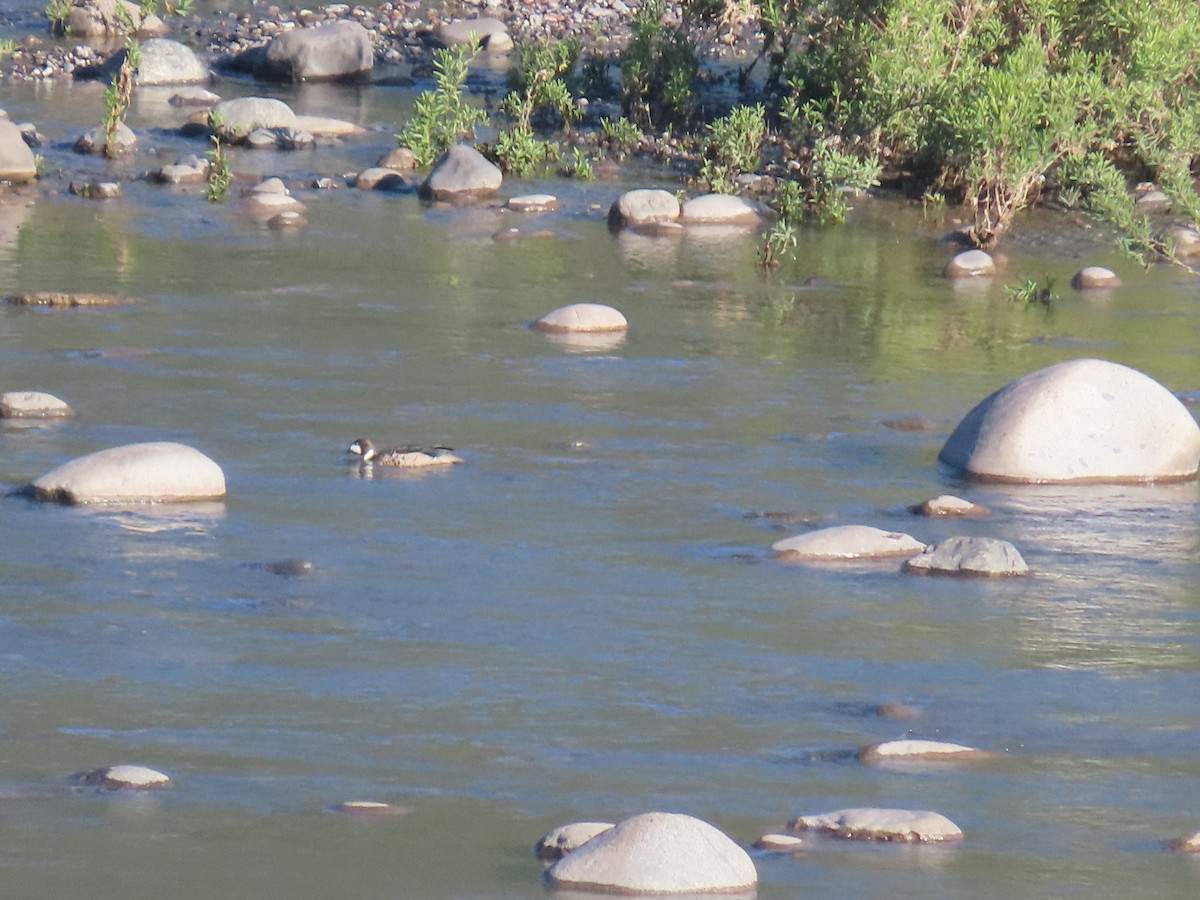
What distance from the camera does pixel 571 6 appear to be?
2988cm

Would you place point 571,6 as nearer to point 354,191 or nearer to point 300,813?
point 354,191

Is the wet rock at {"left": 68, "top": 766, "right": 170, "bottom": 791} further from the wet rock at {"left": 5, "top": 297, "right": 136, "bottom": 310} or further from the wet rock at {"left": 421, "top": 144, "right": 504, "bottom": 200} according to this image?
the wet rock at {"left": 421, "top": 144, "right": 504, "bottom": 200}

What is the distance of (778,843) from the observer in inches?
173

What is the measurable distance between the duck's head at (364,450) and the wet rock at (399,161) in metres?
8.75

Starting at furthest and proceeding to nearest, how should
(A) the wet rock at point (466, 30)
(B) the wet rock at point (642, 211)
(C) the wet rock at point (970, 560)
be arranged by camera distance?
(A) the wet rock at point (466, 30), (B) the wet rock at point (642, 211), (C) the wet rock at point (970, 560)

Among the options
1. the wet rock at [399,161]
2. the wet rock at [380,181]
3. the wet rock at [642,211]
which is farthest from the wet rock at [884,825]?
the wet rock at [399,161]

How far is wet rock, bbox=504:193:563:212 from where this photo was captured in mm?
15305

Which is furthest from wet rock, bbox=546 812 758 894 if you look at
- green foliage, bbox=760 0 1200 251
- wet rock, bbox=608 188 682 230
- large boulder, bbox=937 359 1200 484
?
wet rock, bbox=608 188 682 230

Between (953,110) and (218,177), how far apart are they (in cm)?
559

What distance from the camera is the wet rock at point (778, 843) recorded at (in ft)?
14.3

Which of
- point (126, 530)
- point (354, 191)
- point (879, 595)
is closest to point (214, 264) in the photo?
point (354, 191)

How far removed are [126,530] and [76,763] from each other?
225cm

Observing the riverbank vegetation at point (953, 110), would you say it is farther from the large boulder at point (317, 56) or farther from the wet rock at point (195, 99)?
the large boulder at point (317, 56)

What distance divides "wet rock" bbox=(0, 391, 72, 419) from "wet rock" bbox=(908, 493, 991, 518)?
369cm
